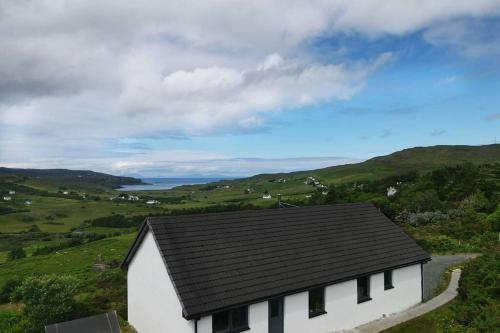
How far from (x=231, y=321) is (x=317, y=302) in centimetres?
438

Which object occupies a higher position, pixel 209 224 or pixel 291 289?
pixel 209 224

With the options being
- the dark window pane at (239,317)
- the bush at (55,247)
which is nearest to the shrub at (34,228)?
the bush at (55,247)

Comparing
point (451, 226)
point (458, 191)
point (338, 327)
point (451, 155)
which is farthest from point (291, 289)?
point (451, 155)

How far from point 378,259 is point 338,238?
2.09 m

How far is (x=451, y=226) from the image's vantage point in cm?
3856

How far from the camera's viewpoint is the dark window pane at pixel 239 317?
46.2 ft

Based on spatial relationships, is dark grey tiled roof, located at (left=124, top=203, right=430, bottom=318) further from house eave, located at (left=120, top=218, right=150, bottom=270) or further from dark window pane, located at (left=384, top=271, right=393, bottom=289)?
dark window pane, located at (left=384, top=271, right=393, bottom=289)

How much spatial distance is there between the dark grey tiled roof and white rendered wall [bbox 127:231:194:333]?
0.60 meters

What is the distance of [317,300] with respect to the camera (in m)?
16.6

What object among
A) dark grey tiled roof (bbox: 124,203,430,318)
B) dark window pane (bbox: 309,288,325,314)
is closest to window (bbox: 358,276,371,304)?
dark grey tiled roof (bbox: 124,203,430,318)

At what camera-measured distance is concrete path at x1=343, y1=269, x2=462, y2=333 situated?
1748 centimetres

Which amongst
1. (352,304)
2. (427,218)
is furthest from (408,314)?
(427,218)

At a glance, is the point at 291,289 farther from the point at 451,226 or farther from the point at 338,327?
the point at 451,226

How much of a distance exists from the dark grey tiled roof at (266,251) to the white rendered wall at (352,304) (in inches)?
23.9
